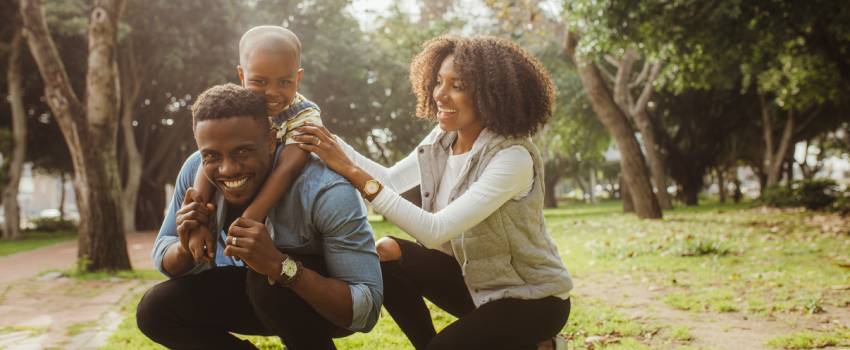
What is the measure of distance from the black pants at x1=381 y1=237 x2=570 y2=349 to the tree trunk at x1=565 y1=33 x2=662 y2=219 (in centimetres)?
1248

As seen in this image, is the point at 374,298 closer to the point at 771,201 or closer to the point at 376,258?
the point at 376,258

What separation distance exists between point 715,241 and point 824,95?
10852 mm

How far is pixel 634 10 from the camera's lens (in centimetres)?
1107

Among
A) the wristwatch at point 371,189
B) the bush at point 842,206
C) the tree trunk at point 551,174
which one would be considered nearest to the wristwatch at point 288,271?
the wristwatch at point 371,189

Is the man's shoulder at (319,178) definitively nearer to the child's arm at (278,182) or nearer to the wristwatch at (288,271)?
the child's arm at (278,182)

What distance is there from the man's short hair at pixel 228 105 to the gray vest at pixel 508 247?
893 millimetres

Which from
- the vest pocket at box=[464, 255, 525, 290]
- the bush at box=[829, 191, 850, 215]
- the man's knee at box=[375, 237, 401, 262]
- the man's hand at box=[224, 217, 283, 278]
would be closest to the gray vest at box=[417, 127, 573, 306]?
the vest pocket at box=[464, 255, 525, 290]

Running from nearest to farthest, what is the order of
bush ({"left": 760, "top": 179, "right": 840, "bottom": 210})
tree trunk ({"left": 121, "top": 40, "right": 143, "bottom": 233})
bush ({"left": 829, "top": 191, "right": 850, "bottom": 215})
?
bush ({"left": 829, "top": 191, "right": 850, "bottom": 215})
bush ({"left": 760, "top": 179, "right": 840, "bottom": 210})
tree trunk ({"left": 121, "top": 40, "right": 143, "bottom": 233})

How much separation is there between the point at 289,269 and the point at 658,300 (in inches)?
170

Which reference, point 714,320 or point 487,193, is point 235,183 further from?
point 714,320

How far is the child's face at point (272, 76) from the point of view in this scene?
3035mm

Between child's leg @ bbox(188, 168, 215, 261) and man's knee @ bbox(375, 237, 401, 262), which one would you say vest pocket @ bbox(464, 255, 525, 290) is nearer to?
man's knee @ bbox(375, 237, 401, 262)

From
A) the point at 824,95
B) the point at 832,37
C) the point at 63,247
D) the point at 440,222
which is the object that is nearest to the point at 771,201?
the point at 824,95

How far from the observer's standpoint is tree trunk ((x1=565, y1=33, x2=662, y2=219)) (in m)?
15.3
